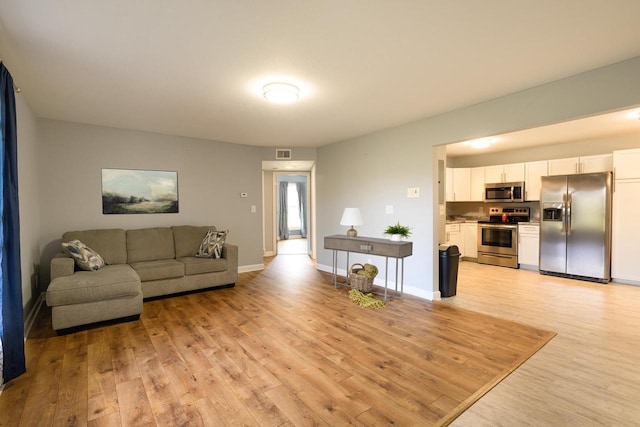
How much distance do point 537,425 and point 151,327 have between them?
343 centimetres

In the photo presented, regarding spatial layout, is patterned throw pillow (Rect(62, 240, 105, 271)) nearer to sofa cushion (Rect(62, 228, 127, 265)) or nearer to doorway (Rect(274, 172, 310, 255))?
sofa cushion (Rect(62, 228, 127, 265))

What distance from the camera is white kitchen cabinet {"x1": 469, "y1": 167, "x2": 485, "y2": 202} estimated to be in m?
6.88

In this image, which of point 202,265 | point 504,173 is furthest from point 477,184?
point 202,265

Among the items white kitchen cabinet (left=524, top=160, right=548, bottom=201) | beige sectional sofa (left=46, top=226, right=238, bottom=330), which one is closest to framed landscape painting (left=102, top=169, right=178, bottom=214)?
beige sectional sofa (left=46, top=226, right=238, bottom=330)

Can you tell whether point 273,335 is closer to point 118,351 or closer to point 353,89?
point 118,351

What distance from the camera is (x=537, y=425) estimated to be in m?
1.78

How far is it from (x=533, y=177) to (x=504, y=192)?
1.92 feet

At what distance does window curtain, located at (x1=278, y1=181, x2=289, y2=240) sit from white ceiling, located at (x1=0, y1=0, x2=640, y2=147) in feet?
24.9

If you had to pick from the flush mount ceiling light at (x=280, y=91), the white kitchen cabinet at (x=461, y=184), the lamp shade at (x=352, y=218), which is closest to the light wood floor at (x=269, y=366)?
the lamp shade at (x=352, y=218)

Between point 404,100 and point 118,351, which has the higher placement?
point 404,100

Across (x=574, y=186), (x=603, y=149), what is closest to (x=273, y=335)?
(x=574, y=186)

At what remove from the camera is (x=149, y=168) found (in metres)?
4.85

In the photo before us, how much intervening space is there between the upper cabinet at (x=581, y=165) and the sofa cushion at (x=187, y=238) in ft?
21.6

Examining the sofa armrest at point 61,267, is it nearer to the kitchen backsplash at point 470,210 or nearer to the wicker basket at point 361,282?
the wicker basket at point 361,282
